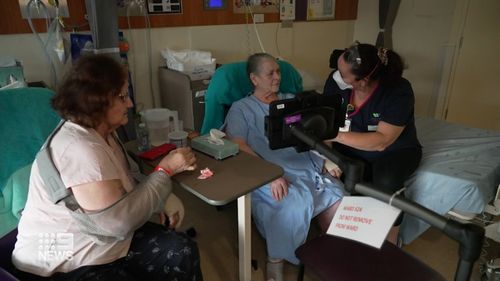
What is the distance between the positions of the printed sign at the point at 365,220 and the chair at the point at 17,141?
1390mm

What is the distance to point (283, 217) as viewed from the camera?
5.56ft

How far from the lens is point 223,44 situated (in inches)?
130

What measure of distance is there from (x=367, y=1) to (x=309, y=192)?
3.12 metres

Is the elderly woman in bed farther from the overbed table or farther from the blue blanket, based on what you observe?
the blue blanket

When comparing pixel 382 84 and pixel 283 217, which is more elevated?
pixel 382 84

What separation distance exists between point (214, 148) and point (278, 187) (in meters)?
0.39

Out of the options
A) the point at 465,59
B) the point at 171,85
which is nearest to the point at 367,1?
the point at 465,59

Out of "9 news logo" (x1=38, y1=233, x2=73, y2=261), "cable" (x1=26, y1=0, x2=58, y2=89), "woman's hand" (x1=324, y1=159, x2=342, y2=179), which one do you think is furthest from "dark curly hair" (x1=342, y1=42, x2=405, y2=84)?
"cable" (x1=26, y1=0, x2=58, y2=89)

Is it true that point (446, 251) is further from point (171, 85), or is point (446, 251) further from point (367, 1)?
point (367, 1)

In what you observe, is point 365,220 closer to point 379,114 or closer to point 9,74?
point 379,114

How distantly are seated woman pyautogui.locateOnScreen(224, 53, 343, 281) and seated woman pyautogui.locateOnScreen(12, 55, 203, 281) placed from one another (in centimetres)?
64

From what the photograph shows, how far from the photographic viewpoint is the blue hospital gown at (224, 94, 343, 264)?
1689 millimetres

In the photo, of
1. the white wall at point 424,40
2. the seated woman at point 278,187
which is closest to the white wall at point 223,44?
the white wall at point 424,40

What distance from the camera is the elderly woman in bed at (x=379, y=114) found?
5.20 ft
